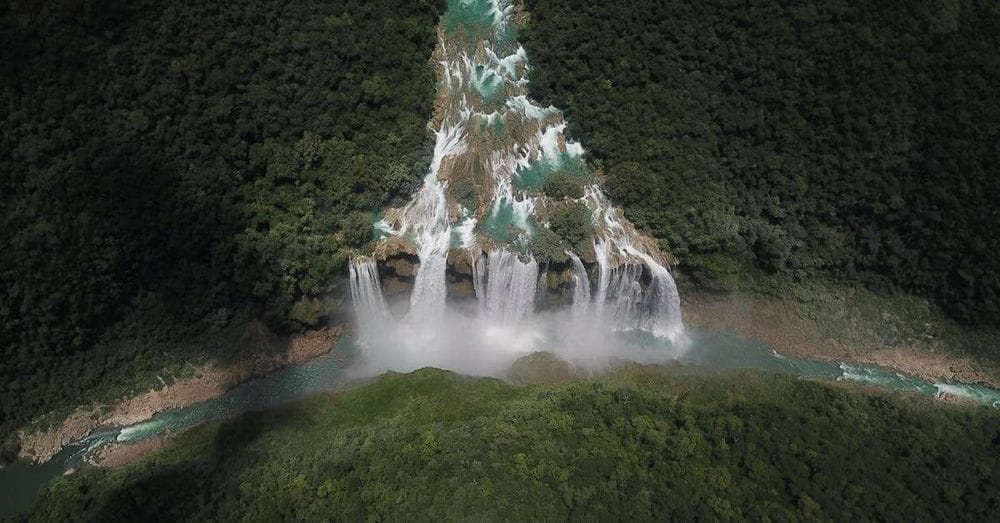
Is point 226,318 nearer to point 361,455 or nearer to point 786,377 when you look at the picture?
point 361,455

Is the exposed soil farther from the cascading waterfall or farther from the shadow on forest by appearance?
the cascading waterfall

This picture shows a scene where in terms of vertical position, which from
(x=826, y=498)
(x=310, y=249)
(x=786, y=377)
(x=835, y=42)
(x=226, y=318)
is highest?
(x=835, y=42)

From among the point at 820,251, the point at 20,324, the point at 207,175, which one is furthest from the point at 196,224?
the point at 820,251

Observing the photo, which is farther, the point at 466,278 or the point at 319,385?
the point at 466,278

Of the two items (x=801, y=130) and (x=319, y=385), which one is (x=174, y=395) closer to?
(x=319, y=385)

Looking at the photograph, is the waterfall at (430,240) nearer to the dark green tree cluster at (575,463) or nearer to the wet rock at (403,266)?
the wet rock at (403,266)

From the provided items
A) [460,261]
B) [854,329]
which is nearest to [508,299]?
[460,261]

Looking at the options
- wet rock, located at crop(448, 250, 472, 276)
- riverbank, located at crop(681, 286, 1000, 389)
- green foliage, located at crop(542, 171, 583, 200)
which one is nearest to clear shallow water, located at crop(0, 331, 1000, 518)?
riverbank, located at crop(681, 286, 1000, 389)
